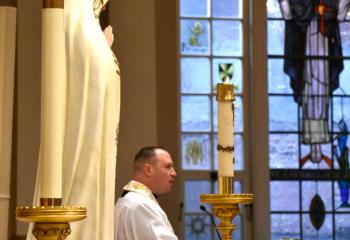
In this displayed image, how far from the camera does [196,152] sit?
32.6 ft

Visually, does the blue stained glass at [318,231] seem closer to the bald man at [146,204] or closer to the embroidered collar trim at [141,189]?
the bald man at [146,204]

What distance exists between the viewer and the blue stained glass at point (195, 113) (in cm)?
1002

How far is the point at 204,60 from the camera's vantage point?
10211 mm

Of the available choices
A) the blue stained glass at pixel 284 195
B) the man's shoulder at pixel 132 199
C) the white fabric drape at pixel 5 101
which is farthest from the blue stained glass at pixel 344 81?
the white fabric drape at pixel 5 101

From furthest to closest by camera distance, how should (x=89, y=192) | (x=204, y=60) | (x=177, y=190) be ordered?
1. (x=204, y=60)
2. (x=177, y=190)
3. (x=89, y=192)

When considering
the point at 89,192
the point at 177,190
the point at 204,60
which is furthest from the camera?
the point at 204,60

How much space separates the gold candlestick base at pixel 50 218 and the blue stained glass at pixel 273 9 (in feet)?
27.9

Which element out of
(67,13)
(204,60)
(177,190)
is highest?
(204,60)

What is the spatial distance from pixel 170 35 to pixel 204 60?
660mm

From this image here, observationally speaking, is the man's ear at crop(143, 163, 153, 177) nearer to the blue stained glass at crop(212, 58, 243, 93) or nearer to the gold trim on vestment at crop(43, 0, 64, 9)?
the gold trim on vestment at crop(43, 0, 64, 9)

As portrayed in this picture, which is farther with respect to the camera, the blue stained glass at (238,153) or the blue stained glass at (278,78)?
the blue stained glass at (278,78)

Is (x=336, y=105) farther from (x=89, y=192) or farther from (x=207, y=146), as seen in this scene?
(x=89, y=192)

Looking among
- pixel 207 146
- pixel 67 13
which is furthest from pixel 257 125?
pixel 67 13

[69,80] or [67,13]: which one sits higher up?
[67,13]
